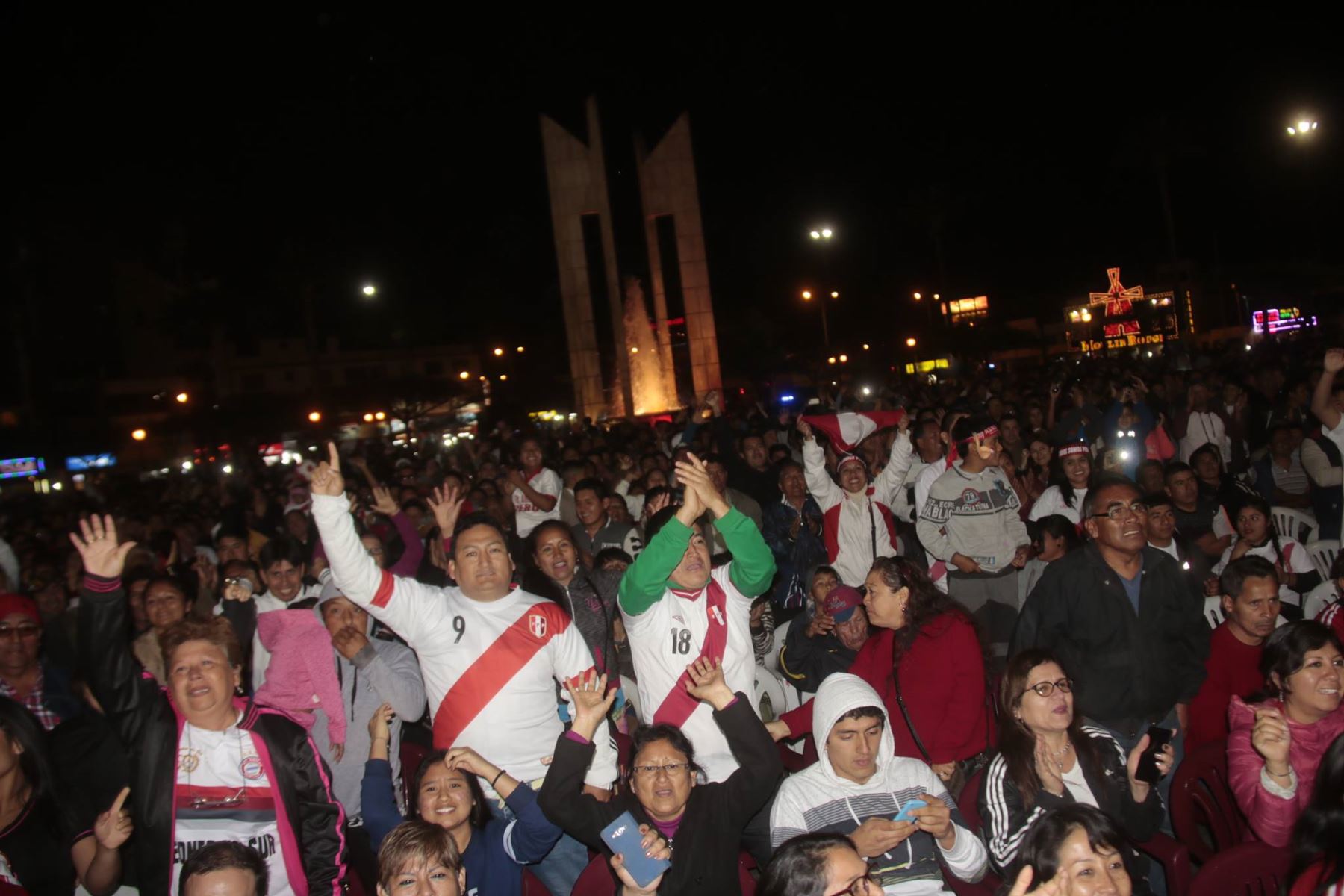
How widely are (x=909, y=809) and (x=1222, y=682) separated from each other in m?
2.07

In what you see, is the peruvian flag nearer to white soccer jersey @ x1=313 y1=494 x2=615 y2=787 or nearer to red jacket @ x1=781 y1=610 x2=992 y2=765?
red jacket @ x1=781 y1=610 x2=992 y2=765

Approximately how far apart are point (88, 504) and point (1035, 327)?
5920cm

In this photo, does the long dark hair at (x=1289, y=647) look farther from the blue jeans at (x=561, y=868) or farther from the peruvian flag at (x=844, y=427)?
the peruvian flag at (x=844, y=427)

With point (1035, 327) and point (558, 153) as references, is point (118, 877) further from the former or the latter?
point (1035, 327)

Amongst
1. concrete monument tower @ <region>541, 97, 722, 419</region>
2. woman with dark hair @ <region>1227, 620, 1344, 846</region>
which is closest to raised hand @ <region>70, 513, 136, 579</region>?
woman with dark hair @ <region>1227, 620, 1344, 846</region>

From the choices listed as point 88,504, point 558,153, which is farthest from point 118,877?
point 558,153

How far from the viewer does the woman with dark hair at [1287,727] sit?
334 cm

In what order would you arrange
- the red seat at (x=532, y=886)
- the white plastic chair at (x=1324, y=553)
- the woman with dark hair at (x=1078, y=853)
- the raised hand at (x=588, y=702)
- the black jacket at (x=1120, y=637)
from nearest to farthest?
the woman with dark hair at (x=1078, y=853) → the raised hand at (x=588, y=702) → the red seat at (x=532, y=886) → the black jacket at (x=1120, y=637) → the white plastic chair at (x=1324, y=553)

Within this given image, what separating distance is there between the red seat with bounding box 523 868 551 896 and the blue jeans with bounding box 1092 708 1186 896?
92.3 inches

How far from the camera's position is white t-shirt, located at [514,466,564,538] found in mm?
8930

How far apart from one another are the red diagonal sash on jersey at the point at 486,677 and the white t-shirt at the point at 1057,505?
170 inches

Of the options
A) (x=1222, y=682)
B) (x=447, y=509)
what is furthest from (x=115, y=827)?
(x=1222, y=682)

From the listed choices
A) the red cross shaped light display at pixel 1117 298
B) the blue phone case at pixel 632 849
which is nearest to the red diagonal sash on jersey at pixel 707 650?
the blue phone case at pixel 632 849

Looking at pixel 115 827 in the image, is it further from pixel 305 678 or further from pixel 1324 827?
pixel 1324 827
